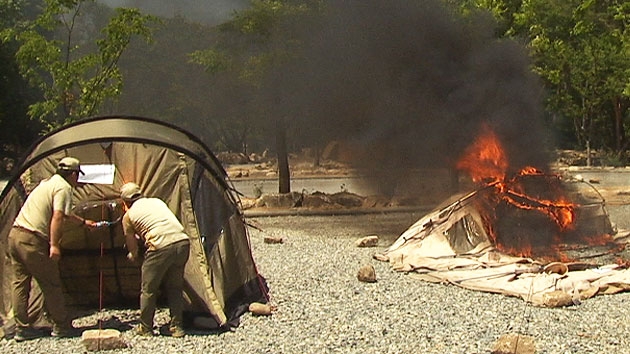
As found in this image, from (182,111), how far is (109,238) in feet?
115

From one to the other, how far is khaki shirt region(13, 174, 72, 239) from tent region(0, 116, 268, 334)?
0.57 meters

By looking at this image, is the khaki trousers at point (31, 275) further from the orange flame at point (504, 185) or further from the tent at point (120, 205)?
the orange flame at point (504, 185)

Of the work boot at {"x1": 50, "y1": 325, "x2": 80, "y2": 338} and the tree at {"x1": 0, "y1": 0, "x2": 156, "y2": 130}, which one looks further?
the tree at {"x1": 0, "y1": 0, "x2": 156, "y2": 130}

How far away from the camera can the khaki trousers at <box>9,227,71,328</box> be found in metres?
7.82

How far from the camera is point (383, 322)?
8.34 metres

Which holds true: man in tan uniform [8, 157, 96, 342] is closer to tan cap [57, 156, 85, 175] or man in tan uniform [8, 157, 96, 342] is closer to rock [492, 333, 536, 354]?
tan cap [57, 156, 85, 175]

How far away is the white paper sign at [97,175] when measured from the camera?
8461 mm

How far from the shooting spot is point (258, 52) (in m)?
21.2

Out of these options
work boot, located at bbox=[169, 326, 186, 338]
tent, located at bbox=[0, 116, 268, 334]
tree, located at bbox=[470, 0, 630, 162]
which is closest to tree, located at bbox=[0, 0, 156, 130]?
tent, located at bbox=[0, 116, 268, 334]

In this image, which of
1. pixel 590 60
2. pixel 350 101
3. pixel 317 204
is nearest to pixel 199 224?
pixel 350 101

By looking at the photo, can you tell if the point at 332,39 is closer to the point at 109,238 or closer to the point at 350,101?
the point at 350,101

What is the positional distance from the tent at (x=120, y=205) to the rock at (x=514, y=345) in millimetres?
2854

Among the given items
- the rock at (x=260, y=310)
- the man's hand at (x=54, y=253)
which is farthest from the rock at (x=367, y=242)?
the man's hand at (x=54, y=253)

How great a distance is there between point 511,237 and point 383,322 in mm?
4410
